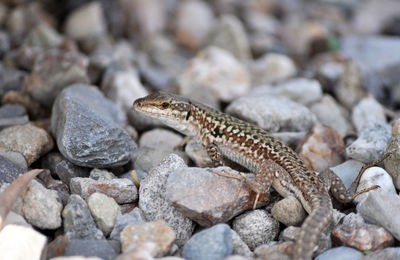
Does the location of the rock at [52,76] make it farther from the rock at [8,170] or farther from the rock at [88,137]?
the rock at [8,170]

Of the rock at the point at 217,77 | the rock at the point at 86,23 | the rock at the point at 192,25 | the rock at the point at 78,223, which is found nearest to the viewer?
the rock at the point at 78,223

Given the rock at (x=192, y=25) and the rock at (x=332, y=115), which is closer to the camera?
the rock at (x=332, y=115)

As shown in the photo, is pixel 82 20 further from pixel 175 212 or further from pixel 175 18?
pixel 175 212

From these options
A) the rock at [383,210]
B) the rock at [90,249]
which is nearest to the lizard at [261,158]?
the rock at [383,210]

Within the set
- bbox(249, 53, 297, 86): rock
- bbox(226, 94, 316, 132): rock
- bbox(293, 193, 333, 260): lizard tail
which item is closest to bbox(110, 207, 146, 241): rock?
bbox(293, 193, 333, 260): lizard tail

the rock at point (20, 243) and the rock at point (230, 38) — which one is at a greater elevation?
the rock at point (230, 38)

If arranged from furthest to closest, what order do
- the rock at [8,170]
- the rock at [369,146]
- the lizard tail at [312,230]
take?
the rock at [369,146] → the rock at [8,170] → the lizard tail at [312,230]

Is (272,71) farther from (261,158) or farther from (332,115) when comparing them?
(261,158)
